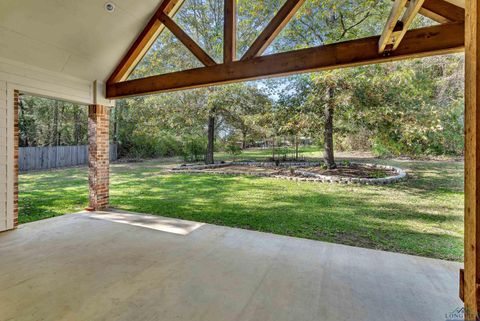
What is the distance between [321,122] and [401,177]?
2391mm

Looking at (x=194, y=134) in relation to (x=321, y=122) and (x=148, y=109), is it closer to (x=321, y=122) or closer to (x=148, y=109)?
(x=148, y=109)

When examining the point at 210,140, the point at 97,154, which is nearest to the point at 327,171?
the point at 210,140

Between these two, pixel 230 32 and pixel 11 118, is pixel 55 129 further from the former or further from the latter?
pixel 230 32

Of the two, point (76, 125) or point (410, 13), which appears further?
point (76, 125)

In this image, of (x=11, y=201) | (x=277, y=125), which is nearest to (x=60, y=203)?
(x=11, y=201)

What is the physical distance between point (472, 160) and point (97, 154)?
5270 mm

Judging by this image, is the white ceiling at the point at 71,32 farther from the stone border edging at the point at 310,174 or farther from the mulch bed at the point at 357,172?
the mulch bed at the point at 357,172

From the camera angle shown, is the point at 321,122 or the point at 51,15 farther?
the point at 321,122

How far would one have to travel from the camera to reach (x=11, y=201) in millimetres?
3666

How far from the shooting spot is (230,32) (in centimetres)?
344

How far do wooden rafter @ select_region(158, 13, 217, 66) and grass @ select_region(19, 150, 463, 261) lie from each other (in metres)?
2.69

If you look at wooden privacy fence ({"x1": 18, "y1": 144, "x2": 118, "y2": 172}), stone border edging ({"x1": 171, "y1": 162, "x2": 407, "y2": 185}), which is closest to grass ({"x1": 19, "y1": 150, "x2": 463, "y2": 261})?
stone border edging ({"x1": 171, "y1": 162, "x2": 407, "y2": 185})

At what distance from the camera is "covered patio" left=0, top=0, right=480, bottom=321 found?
74.7 inches

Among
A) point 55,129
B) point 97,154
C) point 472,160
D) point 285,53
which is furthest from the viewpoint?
point 55,129
